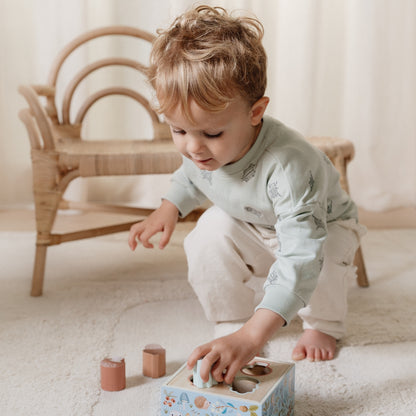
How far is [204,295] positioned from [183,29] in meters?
0.49

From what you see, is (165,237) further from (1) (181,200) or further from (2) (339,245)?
(2) (339,245)

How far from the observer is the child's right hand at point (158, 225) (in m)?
1.19

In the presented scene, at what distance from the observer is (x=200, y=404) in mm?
843

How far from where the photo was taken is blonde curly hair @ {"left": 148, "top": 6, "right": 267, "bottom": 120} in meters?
0.93

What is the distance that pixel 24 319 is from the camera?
50.8 inches

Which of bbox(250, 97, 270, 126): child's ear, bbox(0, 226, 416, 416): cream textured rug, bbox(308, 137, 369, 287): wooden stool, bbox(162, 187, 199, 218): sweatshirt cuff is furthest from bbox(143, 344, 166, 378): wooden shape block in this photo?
bbox(308, 137, 369, 287): wooden stool

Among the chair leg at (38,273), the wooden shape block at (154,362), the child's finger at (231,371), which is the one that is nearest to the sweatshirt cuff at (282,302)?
the child's finger at (231,371)

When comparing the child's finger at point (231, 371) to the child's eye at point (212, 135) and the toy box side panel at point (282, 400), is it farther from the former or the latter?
the child's eye at point (212, 135)

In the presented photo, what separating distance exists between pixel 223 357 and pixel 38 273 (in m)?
0.72

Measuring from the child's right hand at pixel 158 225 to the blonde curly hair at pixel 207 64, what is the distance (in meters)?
0.29

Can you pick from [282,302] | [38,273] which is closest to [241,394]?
[282,302]

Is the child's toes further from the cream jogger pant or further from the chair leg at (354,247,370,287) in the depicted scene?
the chair leg at (354,247,370,287)

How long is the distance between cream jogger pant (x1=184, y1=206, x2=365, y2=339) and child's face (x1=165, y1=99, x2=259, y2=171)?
204 millimetres

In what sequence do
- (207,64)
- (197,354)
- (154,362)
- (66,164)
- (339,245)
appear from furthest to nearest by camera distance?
(66,164)
(339,245)
(154,362)
(207,64)
(197,354)
